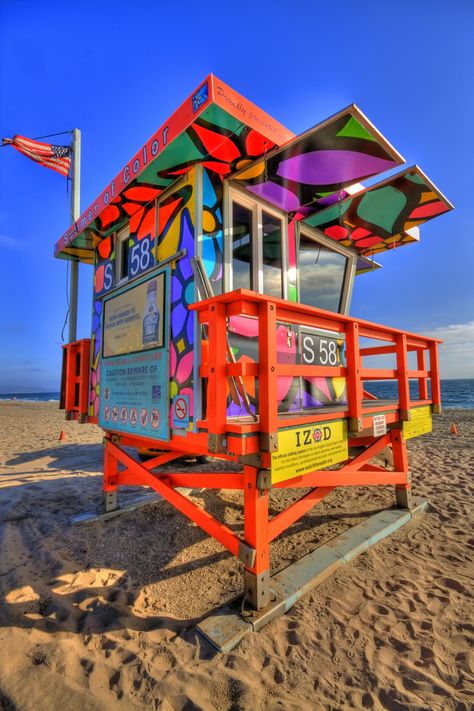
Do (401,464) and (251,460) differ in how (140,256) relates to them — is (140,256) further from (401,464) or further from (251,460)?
(401,464)

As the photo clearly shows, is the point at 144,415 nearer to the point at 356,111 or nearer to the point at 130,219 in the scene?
the point at 130,219

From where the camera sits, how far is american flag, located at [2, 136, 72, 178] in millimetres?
6719

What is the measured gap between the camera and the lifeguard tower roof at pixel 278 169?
9.30 feet

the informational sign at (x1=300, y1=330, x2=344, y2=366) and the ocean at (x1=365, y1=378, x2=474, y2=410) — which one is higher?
the informational sign at (x1=300, y1=330, x2=344, y2=366)

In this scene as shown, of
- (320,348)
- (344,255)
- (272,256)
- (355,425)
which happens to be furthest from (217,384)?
→ (344,255)

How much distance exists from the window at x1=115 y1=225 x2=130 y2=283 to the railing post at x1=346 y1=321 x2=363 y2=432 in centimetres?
323

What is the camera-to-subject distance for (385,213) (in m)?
4.89

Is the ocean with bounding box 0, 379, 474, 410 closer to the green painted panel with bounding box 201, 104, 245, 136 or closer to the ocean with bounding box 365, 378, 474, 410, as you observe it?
the ocean with bounding box 365, 378, 474, 410

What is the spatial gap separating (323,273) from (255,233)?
6.12ft

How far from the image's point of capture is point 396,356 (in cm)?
422

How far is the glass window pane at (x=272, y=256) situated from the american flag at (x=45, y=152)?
14.9ft

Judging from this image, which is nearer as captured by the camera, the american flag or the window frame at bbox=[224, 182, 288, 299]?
the window frame at bbox=[224, 182, 288, 299]

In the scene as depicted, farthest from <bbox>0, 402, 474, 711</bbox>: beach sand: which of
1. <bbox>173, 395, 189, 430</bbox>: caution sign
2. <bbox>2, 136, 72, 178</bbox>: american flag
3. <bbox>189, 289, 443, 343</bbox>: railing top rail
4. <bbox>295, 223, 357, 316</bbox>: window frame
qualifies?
<bbox>2, 136, 72, 178</bbox>: american flag

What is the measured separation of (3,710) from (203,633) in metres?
1.22
